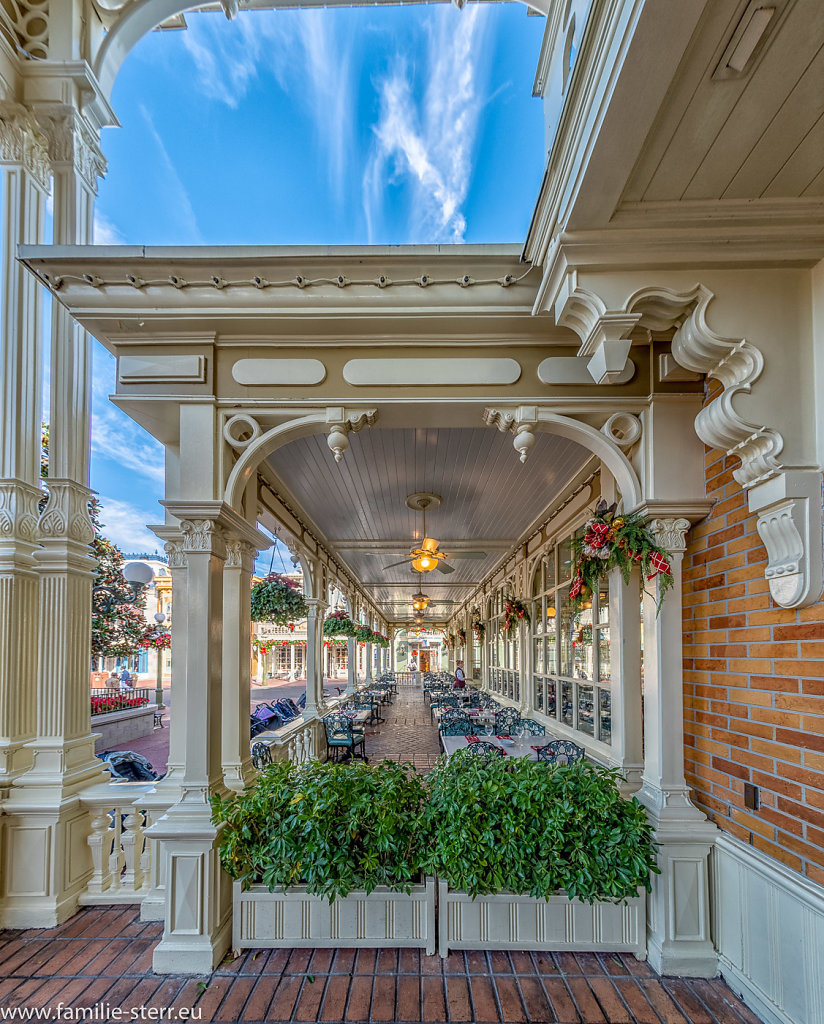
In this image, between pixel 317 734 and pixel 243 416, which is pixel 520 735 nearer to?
pixel 317 734

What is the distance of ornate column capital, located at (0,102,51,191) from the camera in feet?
12.5

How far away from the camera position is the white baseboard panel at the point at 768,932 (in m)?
2.21

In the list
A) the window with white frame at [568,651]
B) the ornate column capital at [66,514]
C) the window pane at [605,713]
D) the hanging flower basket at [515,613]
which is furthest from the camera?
the hanging flower basket at [515,613]

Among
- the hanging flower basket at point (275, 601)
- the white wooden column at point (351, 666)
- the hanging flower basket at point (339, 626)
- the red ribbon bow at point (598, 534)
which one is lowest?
the white wooden column at point (351, 666)

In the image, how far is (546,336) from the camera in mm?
3146

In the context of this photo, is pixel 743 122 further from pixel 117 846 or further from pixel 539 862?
pixel 117 846

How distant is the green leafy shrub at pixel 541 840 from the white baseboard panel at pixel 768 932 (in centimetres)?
36

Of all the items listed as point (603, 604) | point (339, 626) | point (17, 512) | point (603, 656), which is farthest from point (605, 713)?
point (339, 626)

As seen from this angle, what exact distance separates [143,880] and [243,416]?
10.4 feet

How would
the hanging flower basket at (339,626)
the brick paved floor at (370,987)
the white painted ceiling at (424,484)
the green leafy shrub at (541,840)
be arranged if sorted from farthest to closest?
the hanging flower basket at (339,626)
the white painted ceiling at (424,484)
the green leafy shrub at (541,840)
the brick paved floor at (370,987)

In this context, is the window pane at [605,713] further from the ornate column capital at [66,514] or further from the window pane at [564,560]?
the ornate column capital at [66,514]

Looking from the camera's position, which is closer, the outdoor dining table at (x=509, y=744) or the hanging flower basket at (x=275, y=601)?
the outdoor dining table at (x=509, y=744)

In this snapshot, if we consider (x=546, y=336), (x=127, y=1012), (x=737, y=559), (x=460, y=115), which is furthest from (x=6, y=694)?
(x=460, y=115)

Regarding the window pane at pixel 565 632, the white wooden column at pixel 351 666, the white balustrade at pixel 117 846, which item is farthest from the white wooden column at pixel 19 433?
the white wooden column at pixel 351 666
